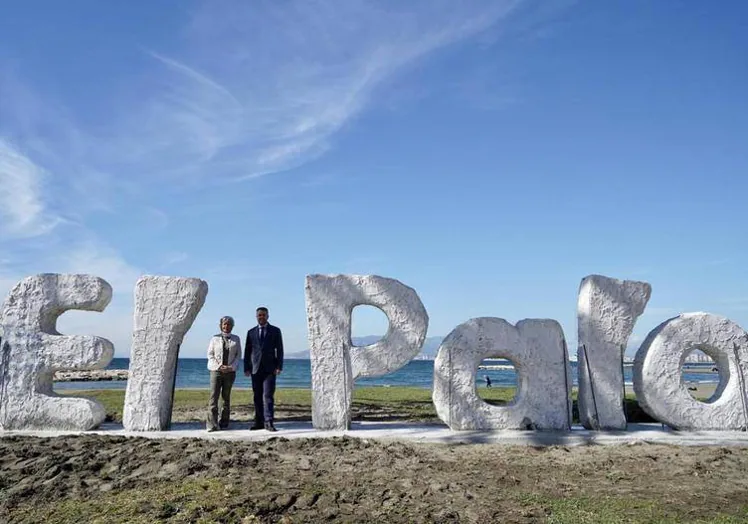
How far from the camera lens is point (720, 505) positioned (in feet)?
16.9

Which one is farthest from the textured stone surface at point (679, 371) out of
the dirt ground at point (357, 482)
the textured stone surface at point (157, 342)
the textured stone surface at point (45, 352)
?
the textured stone surface at point (45, 352)

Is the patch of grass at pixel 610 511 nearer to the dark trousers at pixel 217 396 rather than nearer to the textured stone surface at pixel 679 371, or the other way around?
the textured stone surface at pixel 679 371

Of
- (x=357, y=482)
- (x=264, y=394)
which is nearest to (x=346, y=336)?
(x=264, y=394)

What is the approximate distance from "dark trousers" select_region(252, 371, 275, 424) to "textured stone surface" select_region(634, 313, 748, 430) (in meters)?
5.24

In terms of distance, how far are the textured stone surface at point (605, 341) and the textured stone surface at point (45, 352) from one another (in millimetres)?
6914

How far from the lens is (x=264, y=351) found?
8.19m

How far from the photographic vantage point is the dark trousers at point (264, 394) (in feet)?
26.5

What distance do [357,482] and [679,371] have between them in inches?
208

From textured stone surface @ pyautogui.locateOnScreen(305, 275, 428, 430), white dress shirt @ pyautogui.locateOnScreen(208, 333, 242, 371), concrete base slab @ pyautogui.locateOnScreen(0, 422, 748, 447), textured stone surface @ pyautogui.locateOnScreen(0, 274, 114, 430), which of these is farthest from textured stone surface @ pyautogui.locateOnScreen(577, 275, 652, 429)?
textured stone surface @ pyautogui.locateOnScreen(0, 274, 114, 430)

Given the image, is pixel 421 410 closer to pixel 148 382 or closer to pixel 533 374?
pixel 533 374

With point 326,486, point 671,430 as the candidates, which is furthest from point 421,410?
point 326,486

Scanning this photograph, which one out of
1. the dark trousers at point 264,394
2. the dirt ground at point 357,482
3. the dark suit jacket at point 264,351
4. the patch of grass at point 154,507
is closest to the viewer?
the patch of grass at point 154,507

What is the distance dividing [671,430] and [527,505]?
433 centimetres

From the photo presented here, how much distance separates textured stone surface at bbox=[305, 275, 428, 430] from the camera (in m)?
8.27
